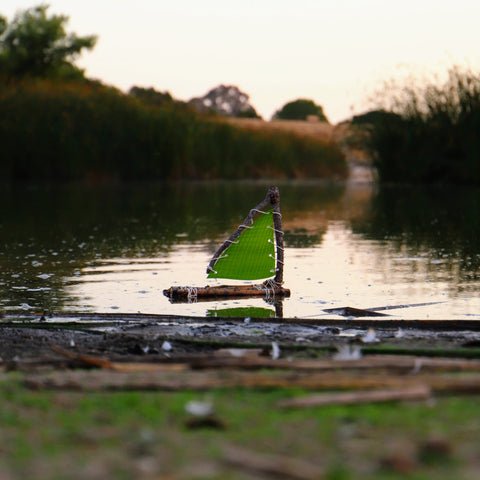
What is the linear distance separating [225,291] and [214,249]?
4.98 metres

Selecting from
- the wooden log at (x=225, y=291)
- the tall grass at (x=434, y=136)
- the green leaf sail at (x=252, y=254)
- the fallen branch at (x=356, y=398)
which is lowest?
the wooden log at (x=225, y=291)

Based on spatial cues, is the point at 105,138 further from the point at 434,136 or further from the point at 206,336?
the point at 206,336

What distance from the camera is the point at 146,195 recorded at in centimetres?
3316

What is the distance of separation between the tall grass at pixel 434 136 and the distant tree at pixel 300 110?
66.1 metres

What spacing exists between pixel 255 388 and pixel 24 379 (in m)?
1.28

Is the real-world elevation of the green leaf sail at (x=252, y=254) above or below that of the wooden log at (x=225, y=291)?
above

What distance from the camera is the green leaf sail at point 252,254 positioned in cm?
1077

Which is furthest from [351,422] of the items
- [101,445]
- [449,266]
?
[449,266]

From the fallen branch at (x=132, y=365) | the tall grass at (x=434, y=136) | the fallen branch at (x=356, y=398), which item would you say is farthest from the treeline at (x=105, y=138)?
the fallen branch at (x=356, y=398)

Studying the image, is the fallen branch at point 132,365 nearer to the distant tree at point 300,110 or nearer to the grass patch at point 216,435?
the grass patch at point 216,435

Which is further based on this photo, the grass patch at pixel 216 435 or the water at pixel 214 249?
the water at pixel 214 249

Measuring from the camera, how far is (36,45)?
2502 inches

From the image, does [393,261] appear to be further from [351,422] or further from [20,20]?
[20,20]

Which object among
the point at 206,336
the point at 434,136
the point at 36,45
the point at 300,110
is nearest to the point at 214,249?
the point at 206,336
